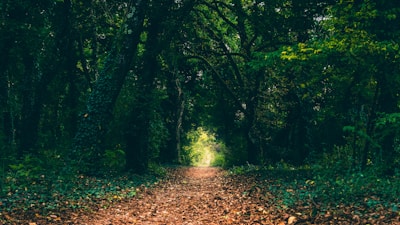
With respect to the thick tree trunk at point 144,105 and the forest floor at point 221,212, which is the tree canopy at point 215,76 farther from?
the forest floor at point 221,212

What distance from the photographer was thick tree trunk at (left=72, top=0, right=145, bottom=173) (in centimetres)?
1103

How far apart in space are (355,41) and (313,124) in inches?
543

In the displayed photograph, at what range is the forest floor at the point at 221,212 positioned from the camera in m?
6.22

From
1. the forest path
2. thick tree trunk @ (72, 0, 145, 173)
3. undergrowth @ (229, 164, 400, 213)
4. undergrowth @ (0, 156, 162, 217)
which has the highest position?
thick tree trunk @ (72, 0, 145, 173)

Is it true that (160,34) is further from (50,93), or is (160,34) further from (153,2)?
(50,93)

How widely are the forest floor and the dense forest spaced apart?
68.5 inches

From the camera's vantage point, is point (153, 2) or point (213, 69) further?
point (213, 69)

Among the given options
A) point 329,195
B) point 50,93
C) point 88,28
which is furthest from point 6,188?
point 50,93

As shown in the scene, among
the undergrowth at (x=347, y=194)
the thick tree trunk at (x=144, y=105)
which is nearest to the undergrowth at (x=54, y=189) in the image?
the thick tree trunk at (x=144, y=105)

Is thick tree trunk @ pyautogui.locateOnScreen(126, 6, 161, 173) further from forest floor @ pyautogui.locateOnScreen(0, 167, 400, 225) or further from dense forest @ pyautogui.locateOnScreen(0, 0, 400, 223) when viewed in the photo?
forest floor @ pyautogui.locateOnScreen(0, 167, 400, 225)

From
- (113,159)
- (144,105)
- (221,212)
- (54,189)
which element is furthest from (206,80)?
(54,189)

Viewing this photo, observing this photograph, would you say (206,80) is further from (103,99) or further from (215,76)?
(103,99)

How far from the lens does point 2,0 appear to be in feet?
36.2

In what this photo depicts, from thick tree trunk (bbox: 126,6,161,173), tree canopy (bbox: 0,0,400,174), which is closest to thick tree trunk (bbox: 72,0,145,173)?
tree canopy (bbox: 0,0,400,174)
